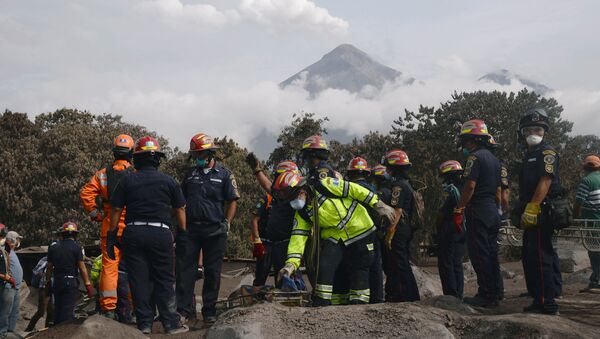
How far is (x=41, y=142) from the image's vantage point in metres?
34.9

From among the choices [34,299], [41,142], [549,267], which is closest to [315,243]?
[549,267]

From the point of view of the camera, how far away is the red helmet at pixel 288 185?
6.12 metres

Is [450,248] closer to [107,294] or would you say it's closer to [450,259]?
[450,259]

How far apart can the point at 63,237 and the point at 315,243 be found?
5.78 m

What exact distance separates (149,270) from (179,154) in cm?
3175

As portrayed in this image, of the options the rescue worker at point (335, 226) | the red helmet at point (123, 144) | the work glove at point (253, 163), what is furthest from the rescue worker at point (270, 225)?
the red helmet at point (123, 144)

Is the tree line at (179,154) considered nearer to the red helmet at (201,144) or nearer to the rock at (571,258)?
the rock at (571,258)

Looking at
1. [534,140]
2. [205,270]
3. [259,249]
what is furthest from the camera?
[259,249]

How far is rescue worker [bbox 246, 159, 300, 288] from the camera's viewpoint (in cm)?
753

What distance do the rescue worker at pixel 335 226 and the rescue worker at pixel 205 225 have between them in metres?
1.57

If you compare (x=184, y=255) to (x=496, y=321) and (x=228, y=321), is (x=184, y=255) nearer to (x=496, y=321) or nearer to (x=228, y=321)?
(x=228, y=321)

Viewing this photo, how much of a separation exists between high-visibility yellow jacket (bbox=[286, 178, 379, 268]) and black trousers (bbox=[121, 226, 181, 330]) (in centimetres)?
131

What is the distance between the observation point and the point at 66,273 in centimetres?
1005

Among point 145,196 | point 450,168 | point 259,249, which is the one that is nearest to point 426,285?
point 450,168
